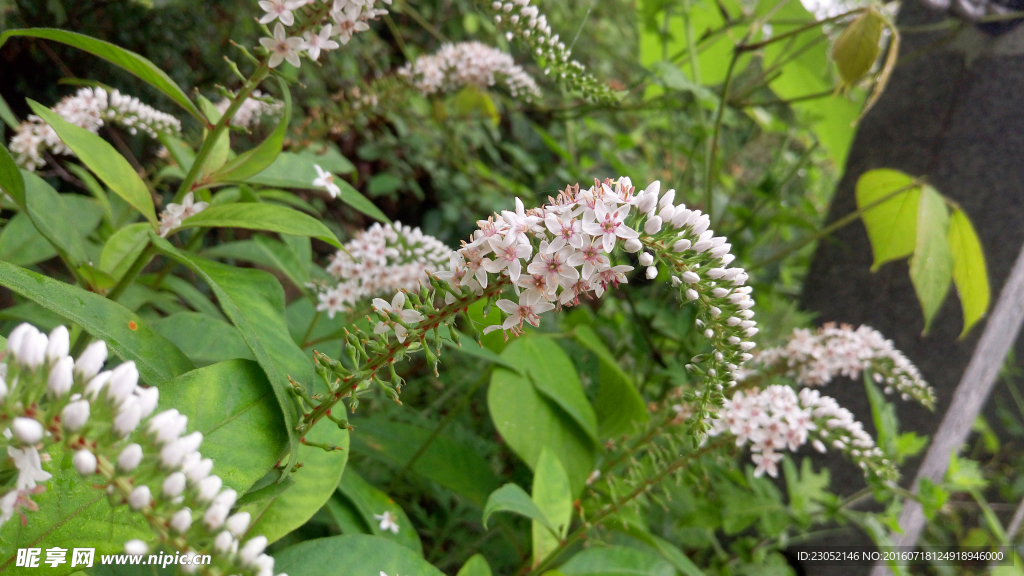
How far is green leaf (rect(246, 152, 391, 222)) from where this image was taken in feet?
3.67

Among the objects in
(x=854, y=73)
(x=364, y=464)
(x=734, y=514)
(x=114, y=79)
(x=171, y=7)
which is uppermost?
(x=171, y=7)

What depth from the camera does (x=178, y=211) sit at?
101 centimetres

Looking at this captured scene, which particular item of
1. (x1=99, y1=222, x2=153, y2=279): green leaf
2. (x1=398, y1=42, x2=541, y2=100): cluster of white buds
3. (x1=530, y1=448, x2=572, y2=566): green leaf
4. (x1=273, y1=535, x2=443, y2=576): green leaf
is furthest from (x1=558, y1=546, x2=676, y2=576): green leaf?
(x1=398, y1=42, x2=541, y2=100): cluster of white buds

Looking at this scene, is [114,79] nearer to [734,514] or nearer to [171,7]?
[171,7]

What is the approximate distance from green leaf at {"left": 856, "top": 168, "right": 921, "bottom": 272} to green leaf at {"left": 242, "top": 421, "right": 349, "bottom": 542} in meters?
1.53

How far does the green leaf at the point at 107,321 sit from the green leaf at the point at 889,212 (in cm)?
172

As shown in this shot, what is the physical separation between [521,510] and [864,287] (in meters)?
1.73

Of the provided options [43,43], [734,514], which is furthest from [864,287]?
[43,43]

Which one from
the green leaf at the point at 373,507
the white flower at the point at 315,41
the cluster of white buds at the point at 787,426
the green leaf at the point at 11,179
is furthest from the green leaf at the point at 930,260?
the green leaf at the point at 11,179

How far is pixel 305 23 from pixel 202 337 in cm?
56

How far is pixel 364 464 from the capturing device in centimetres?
163

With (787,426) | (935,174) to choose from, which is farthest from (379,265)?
(935,174)

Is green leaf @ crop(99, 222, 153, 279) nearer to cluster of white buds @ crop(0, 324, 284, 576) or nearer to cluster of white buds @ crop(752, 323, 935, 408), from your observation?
cluster of white buds @ crop(0, 324, 284, 576)

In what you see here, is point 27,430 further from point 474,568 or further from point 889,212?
point 889,212
